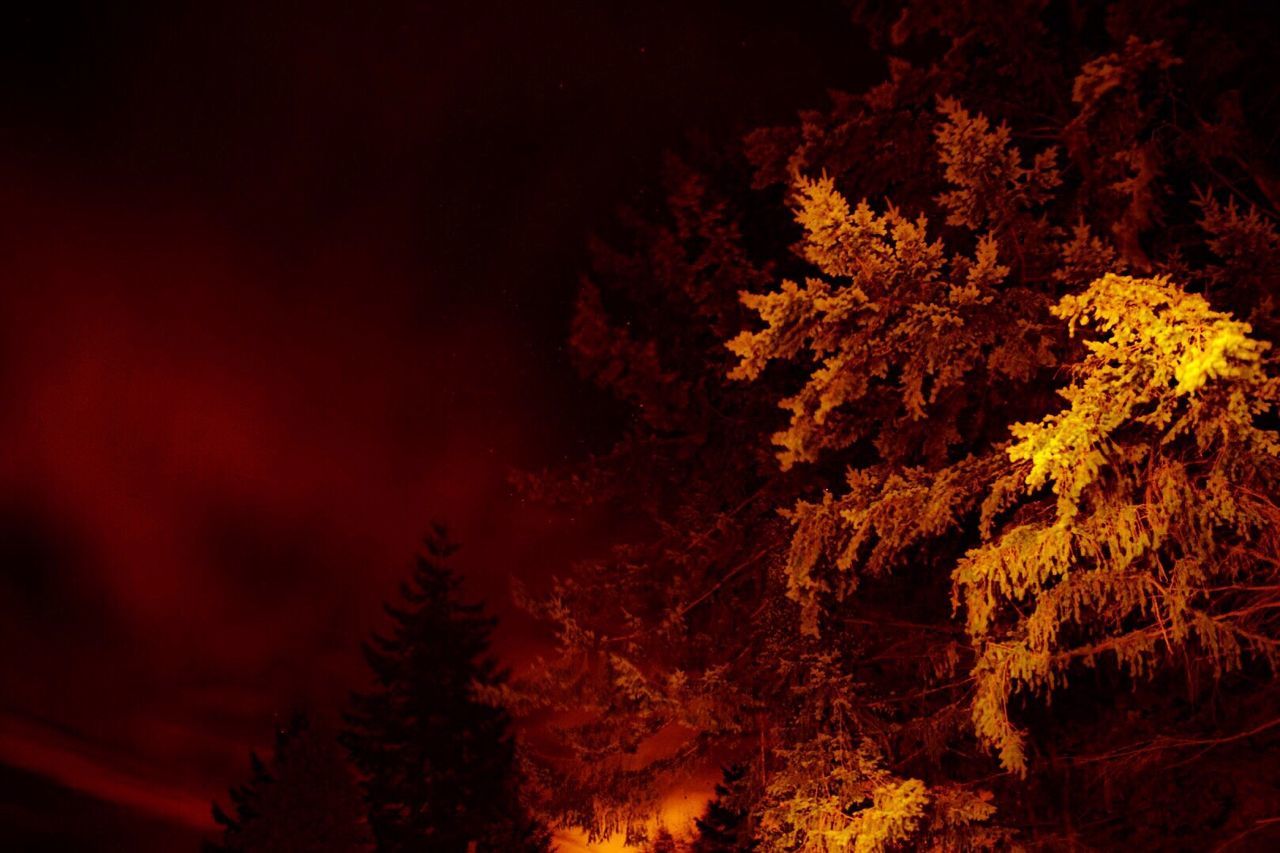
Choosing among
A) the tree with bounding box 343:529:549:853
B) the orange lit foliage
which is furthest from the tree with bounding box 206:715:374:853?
the orange lit foliage

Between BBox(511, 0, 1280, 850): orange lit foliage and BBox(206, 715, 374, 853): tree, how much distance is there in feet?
82.0

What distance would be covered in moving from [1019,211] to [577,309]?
4729 mm

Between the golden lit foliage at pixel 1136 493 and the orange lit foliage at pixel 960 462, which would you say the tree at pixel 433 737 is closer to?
the orange lit foliage at pixel 960 462

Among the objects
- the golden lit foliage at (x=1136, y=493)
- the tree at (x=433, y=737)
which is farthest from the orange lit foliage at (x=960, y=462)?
the tree at (x=433, y=737)

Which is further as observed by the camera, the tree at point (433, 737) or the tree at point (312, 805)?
the tree at point (312, 805)

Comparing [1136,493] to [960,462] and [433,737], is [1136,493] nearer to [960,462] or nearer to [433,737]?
[960,462]

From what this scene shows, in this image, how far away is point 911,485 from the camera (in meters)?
6.23

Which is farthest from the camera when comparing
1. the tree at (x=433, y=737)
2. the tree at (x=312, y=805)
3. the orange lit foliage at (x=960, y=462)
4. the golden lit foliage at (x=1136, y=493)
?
the tree at (x=312, y=805)

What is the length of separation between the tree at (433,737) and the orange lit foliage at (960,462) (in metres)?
17.9

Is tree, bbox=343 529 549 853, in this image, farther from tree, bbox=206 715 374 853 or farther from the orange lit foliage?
the orange lit foliage

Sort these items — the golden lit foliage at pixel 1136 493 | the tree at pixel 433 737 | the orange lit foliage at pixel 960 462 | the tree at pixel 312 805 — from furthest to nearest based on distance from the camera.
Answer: the tree at pixel 312 805 < the tree at pixel 433 737 < the orange lit foliage at pixel 960 462 < the golden lit foliage at pixel 1136 493

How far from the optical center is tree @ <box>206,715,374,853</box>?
103 ft

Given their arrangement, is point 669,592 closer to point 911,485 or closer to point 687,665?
point 687,665

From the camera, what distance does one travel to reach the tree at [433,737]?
27562mm
